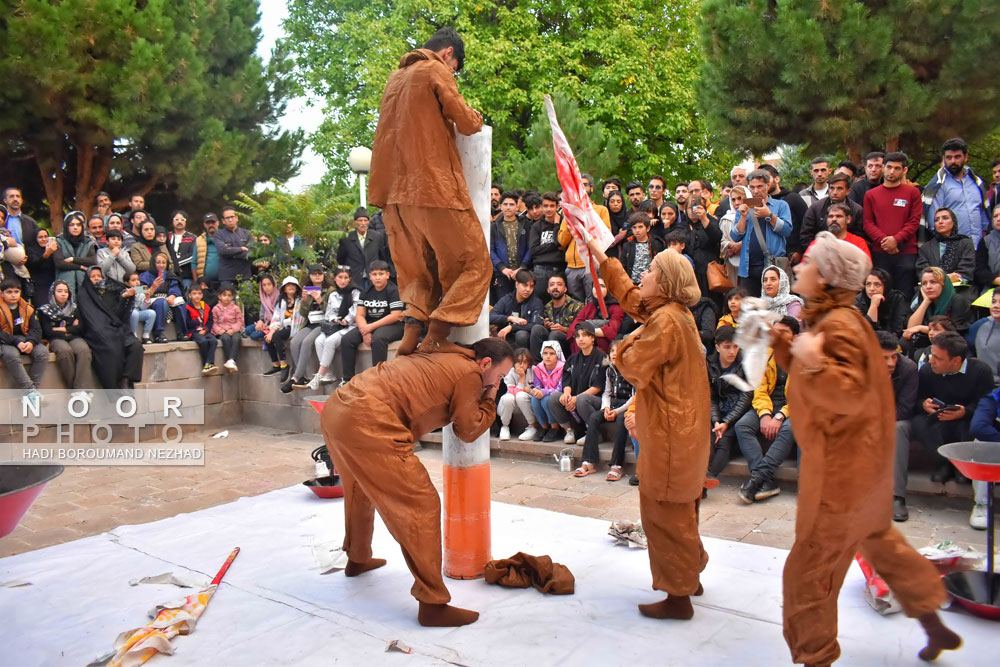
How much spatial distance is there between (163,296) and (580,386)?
5.40 m

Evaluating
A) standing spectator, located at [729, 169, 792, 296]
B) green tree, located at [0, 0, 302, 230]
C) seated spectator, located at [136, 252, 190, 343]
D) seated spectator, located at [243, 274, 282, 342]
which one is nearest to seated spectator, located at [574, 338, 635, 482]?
standing spectator, located at [729, 169, 792, 296]

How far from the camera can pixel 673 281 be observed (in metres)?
3.68

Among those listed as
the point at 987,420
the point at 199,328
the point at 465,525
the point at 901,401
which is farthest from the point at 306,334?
the point at 987,420

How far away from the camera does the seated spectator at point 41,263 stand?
849 cm

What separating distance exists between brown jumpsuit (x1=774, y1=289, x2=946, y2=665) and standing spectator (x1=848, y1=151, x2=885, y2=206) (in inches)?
180

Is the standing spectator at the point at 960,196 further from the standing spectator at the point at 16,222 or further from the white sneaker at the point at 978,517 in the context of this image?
the standing spectator at the point at 16,222

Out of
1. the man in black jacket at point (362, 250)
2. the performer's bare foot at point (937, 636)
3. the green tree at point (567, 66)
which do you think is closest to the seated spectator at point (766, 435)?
the performer's bare foot at point (937, 636)

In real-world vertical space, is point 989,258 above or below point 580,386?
above

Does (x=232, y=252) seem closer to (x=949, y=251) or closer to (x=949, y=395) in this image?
(x=949, y=251)

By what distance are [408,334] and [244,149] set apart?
40.5ft

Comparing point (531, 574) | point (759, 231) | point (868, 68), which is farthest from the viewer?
point (868, 68)

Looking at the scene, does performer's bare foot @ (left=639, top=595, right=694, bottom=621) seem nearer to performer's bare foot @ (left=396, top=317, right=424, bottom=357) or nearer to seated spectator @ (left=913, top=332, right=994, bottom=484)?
performer's bare foot @ (left=396, top=317, right=424, bottom=357)

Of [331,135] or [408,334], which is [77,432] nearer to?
[408,334]

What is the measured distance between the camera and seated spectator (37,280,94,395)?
832 cm
